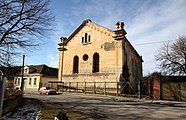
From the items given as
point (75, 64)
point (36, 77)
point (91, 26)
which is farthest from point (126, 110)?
point (36, 77)

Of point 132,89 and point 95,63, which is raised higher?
point 95,63

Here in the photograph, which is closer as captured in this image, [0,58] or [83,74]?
[0,58]

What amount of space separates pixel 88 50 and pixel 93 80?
5.69 meters

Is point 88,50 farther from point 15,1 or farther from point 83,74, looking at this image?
point 15,1

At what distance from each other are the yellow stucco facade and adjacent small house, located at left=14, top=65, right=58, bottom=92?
413 inches

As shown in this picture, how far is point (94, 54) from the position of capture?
122ft

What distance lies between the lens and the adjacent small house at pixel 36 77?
4900 cm

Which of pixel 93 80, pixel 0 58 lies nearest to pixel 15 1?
pixel 0 58

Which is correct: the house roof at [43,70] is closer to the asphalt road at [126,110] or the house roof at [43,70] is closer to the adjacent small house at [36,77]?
the adjacent small house at [36,77]

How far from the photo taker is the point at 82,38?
39.6 m

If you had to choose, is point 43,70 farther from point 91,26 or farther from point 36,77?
point 91,26

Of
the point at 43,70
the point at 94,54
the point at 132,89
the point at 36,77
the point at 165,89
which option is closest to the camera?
the point at 165,89

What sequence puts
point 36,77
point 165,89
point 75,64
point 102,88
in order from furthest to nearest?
point 36,77 < point 75,64 < point 102,88 < point 165,89

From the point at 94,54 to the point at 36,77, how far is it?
1922 cm
